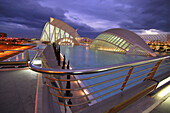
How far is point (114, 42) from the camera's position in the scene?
63.0ft

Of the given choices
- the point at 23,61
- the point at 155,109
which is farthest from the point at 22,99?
the point at 23,61

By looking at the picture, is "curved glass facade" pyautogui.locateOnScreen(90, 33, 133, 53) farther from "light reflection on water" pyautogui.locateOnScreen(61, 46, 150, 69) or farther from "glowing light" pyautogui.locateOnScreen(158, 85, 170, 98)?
"glowing light" pyautogui.locateOnScreen(158, 85, 170, 98)

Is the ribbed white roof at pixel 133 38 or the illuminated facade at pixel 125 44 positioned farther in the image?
the ribbed white roof at pixel 133 38

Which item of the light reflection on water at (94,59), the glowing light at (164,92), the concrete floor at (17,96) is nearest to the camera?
the concrete floor at (17,96)

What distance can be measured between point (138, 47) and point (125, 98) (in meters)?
18.0

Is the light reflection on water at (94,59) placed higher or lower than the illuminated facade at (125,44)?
lower

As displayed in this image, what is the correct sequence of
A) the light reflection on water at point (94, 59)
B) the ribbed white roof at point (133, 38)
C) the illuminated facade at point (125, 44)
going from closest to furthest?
the light reflection on water at point (94, 59) < the illuminated facade at point (125, 44) < the ribbed white roof at point (133, 38)

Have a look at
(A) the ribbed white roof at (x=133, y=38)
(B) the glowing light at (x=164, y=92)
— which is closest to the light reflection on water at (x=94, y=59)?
(A) the ribbed white roof at (x=133, y=38)

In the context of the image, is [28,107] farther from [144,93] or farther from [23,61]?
[23,61]

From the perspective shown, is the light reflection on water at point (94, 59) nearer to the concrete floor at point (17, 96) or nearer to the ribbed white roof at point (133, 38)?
the ribbed white roof at point (133, 38)

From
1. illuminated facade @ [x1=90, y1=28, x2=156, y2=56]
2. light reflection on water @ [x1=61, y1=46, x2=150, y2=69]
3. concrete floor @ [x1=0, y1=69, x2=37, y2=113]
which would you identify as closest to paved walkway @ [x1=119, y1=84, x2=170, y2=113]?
concrete floor @ [x1=0, y1=69, x2=37, y2=113]

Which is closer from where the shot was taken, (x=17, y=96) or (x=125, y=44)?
(x=17, y=96)

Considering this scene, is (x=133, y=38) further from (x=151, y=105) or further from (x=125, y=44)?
(x=151, y=105)

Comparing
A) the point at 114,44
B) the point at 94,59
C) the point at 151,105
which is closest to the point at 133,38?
the point at 114,44
